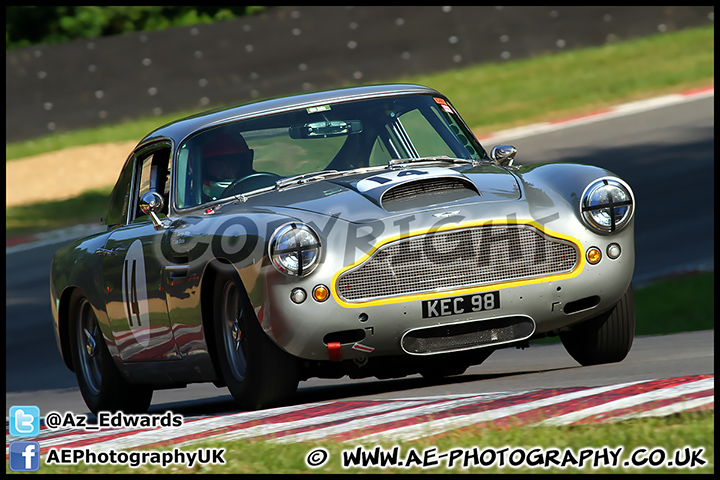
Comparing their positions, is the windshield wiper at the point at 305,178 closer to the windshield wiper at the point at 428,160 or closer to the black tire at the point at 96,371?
the windshield wiper at the point at 428,160

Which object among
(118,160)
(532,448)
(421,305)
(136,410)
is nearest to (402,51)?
(118,160)

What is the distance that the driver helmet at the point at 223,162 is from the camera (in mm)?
6207

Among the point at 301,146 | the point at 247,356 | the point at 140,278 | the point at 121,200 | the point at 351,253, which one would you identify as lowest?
the point at 247,356

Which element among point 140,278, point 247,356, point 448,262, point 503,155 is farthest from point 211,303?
point 503,155

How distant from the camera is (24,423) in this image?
595cm

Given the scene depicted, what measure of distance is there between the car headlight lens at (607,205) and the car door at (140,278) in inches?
84.7

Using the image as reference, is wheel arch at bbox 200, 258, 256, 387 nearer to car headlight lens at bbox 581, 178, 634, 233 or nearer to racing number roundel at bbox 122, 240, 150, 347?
racing number roundel at bbox 122, 240, 150, 347

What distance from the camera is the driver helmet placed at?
6207mm

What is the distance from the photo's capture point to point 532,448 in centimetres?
386

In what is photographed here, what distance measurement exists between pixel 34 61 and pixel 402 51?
6910 millimetres

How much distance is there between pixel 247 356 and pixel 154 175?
1.87 m

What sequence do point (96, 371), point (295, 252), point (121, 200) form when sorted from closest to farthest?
point (295, 252) → point (96, 371) → point (121, 200)

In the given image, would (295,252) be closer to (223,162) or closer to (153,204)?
(223,162)

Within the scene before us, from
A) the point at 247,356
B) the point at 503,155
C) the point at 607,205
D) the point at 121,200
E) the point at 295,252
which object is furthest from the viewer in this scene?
the point at 121,200
